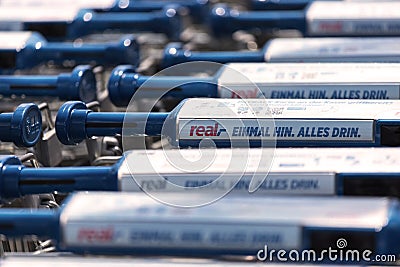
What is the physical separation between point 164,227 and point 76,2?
290 cm

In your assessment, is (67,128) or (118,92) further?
(118,92)

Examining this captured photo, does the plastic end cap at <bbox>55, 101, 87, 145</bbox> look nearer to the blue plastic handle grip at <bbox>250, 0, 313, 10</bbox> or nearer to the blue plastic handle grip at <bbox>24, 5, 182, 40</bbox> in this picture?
the blue plastic handle grip at <bbox>24, 5, 182, 40</bbox>

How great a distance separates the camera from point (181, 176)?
2.88 meters

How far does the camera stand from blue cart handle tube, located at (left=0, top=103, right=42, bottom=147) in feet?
11.3

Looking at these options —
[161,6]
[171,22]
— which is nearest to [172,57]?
[171,22]

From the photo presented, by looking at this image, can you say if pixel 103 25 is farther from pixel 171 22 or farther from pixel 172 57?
pixel 172 57

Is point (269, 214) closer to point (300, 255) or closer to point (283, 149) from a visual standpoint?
point (300, 255)

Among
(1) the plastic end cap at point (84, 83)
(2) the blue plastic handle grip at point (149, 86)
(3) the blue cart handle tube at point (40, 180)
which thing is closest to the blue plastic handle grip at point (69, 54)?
(1) the plastic end cap at point (84, 83)

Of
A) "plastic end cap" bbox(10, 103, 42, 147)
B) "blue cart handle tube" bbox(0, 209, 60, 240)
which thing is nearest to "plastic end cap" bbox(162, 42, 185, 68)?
"plastic end cap" bbox(10, 103, 42, 147)

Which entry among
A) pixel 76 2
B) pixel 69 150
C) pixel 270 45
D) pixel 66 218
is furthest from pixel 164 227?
pixel 76 2

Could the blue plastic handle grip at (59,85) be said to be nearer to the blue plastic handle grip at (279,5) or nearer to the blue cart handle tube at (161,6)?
the blue cart handle tube at (161,6)

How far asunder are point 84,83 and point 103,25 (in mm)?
1085

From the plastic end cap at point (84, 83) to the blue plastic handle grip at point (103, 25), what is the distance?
94 centimetres

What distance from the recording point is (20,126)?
11.2 ft
